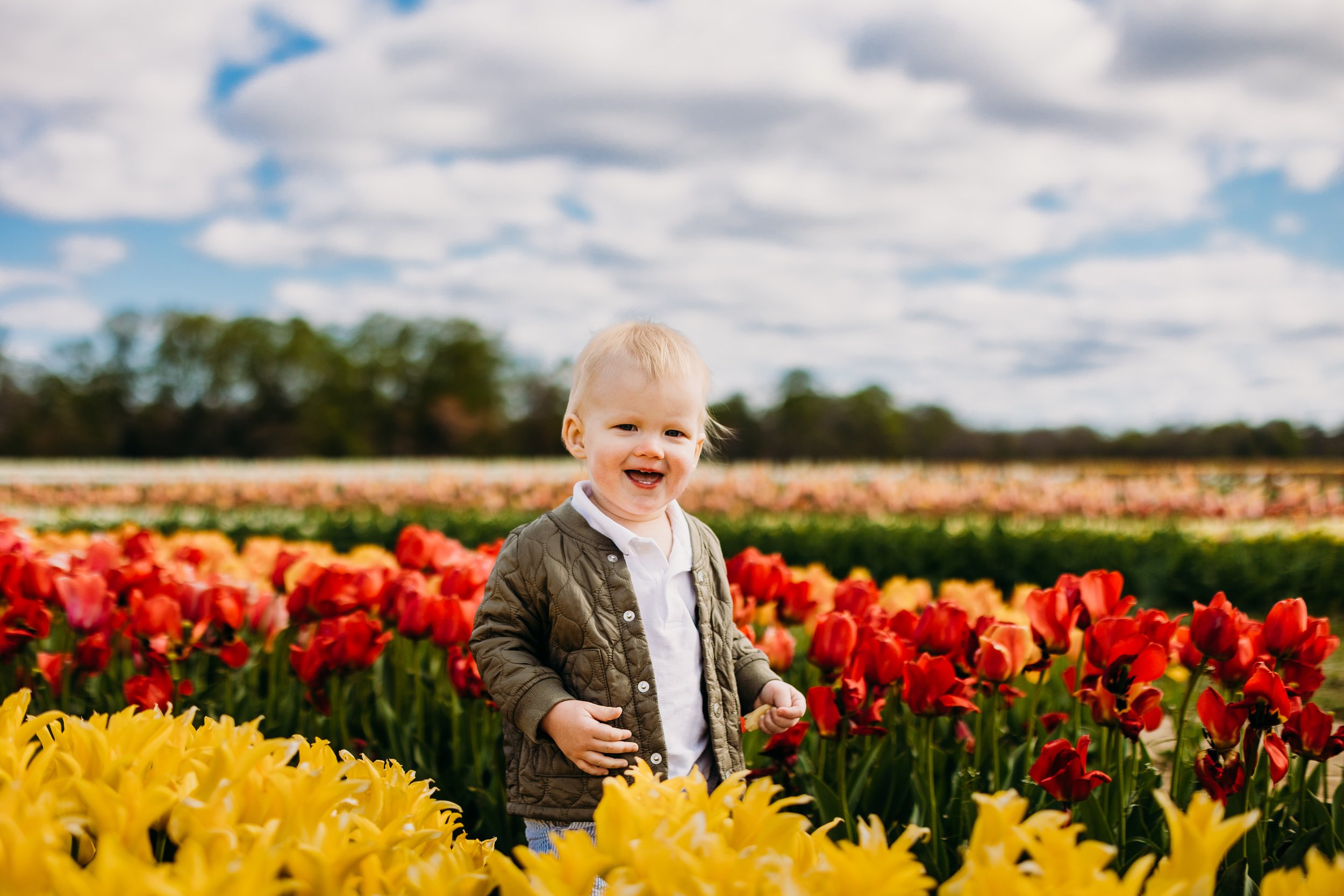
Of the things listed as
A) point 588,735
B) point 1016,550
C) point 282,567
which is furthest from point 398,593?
point 1016,550

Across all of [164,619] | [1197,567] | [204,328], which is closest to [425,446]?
[204,328]

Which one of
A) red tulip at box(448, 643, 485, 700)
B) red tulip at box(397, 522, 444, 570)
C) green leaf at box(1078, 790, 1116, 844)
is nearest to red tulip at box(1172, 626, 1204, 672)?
green leaf at box(1078, 790, 1116, 844)

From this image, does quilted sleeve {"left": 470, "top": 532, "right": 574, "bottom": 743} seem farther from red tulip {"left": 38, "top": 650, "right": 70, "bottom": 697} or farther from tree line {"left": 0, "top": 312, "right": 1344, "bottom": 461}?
tree line {"left": 0, "top": 312, "right": 1344, "bottom": 461}

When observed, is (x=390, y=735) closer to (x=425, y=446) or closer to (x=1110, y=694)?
(x=1110, y=694)

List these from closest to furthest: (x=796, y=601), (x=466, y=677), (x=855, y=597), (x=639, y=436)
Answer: (x=639, y=436)
(x=466, y=677)
(x=855, y=597)
(x=796, y=601)

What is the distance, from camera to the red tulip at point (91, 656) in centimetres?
271

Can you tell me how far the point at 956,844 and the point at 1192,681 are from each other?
591 mm

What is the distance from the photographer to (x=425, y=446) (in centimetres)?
4706

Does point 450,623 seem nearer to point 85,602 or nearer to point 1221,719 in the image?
point 85,602

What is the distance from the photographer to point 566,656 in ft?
6.68

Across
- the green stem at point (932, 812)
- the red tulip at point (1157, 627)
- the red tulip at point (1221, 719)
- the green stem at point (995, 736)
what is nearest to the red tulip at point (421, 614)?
the green stem at point (932, 812)

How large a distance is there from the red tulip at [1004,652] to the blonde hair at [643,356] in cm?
86

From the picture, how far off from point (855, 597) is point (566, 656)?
1.04 metres

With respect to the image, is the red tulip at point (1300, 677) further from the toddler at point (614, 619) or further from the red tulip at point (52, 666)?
the red tulip at point (52, 666)
